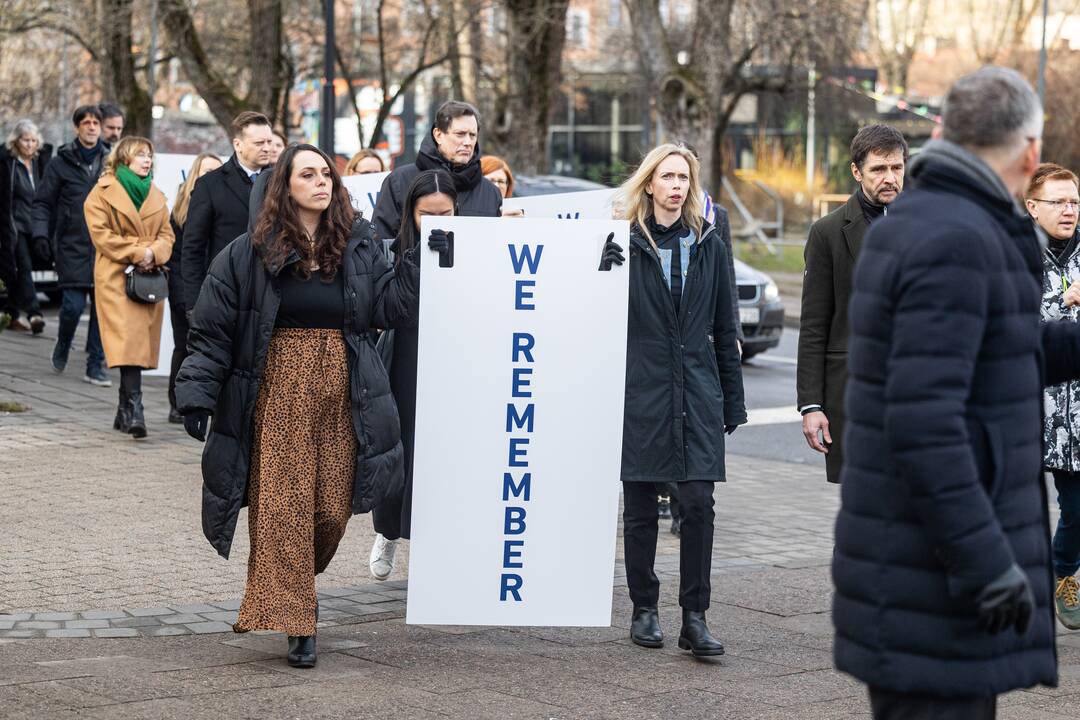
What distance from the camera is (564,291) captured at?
6.23 metres

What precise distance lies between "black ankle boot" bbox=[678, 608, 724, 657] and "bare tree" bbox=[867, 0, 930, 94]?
49837mm

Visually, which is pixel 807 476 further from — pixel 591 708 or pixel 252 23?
pixel 252 23

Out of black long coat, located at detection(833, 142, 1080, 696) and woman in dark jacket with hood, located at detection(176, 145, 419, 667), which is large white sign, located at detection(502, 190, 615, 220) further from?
black long coat, located at detection(833, 142, 1080, 696)

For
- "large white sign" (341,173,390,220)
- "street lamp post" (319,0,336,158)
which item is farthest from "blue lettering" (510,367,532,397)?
"street lamp post" (319,0,336,158)

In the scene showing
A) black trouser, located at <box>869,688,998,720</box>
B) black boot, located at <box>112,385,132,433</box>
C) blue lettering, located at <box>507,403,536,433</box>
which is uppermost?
blue lettering, located at <box>507,403,536,433</box>

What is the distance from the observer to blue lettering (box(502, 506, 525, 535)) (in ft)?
20.6

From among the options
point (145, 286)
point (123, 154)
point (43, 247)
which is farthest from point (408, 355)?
point (43, 247)

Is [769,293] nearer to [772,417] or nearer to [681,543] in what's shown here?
[772,417]

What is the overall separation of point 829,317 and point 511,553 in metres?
1.43

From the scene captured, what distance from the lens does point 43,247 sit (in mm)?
14250

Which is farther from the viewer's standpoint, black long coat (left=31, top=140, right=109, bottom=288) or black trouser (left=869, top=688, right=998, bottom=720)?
black long coat (left=31, top=140, right=109, bottom=288)

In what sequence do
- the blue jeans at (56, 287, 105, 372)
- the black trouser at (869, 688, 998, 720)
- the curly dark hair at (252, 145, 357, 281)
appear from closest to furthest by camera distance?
the black trouser at (869, 688, 998, 720) < the curly dark hair at (252, 145, 357, 281) < the blue jeans at (56, 287, 105, 372)

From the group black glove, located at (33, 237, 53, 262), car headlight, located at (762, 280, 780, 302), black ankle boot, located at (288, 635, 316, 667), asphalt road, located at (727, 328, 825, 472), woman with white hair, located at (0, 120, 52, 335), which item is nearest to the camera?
black ankle boot, located at (288, 635, 316, 667)

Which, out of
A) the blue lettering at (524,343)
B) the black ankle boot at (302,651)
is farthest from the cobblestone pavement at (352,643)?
the blue lettering at (524,343)
